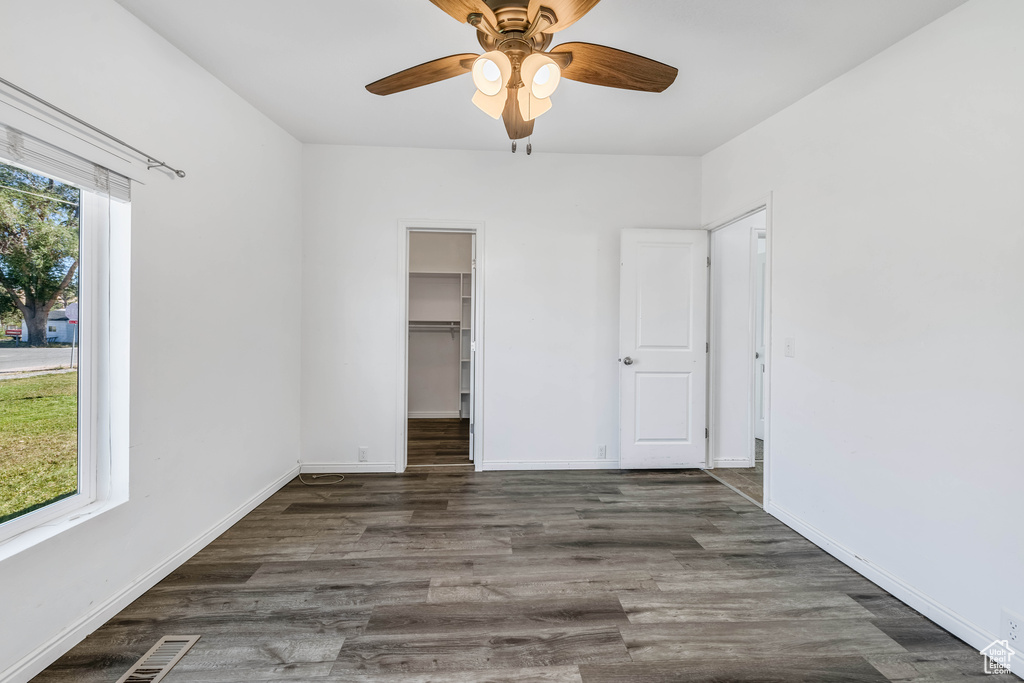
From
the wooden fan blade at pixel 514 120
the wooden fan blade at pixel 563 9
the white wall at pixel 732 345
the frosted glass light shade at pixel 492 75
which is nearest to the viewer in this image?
the wooden fan blade at pixel 563 9

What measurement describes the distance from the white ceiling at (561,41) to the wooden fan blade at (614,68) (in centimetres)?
37

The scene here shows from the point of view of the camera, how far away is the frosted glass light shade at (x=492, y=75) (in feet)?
5.14

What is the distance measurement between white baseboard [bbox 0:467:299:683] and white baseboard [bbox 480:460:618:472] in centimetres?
185

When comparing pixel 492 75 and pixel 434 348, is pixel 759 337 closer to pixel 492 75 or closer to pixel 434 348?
pixel 434 348

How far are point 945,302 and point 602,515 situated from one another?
6.72ft

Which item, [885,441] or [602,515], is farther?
[602,515]

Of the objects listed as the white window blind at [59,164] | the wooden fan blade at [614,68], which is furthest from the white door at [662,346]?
the white window blind at [59,164]

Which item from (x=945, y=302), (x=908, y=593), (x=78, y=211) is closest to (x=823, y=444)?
(x=908, y=593)

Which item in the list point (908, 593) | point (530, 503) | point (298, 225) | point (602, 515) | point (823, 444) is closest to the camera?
point (908, 593)

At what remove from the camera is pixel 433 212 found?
355cm

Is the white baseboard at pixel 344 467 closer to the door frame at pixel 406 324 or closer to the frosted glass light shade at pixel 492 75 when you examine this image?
the door frame at pixel 406 324

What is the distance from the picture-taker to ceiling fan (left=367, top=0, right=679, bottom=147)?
1.42 metres

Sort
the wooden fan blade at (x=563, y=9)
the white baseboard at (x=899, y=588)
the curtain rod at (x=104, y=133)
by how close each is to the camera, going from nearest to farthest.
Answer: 1. the wooden fan blade at (x=563, y=9)
2. the curtain rod at (x=104, y=133)
3. the white baseboard at (x=899, y=588)

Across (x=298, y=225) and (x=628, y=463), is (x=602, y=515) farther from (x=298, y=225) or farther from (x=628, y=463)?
(x=298, y=225)
